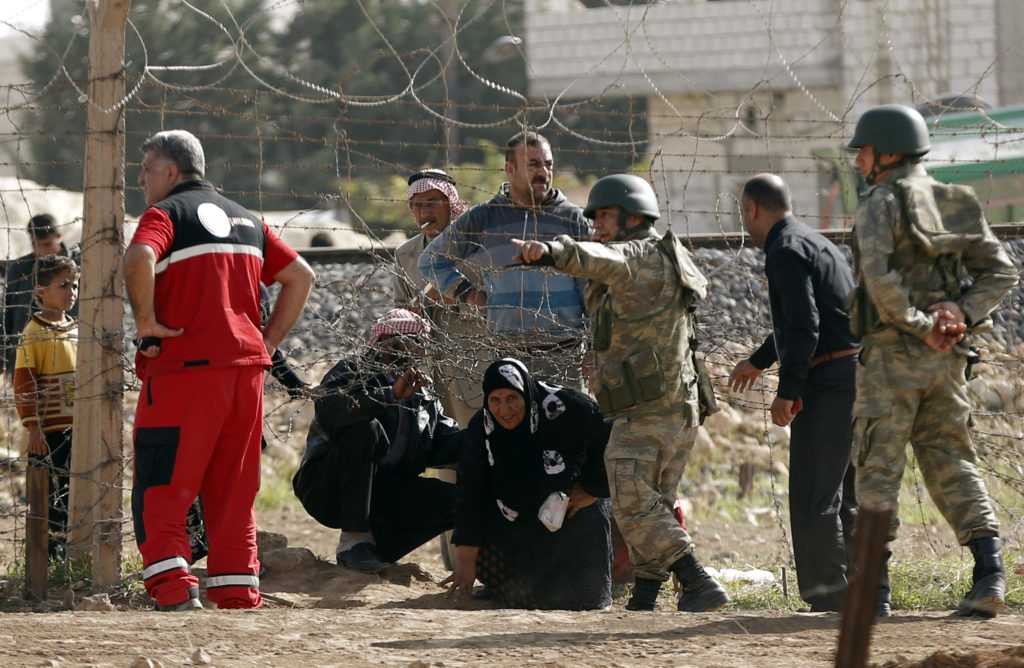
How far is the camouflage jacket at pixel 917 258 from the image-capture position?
165 inches

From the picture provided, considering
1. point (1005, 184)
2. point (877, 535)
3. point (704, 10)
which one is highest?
point (704, 10)

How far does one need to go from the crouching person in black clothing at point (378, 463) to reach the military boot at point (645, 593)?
4.17 feet

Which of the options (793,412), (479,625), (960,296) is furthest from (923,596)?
(479,625)

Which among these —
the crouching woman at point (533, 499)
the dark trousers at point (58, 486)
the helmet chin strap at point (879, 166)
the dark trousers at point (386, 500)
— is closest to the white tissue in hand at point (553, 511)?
the crouching woman at point (533, 499)

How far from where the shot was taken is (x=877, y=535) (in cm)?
205

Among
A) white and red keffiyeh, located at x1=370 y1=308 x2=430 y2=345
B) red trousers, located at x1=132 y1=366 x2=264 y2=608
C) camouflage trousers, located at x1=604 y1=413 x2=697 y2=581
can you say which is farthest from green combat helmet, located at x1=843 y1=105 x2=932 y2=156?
red trousers, located at x1=132 y1=366 x2=264 y2=608

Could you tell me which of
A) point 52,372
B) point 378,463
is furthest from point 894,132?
point 52,372

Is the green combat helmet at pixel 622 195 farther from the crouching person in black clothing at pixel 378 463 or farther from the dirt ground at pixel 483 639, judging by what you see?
the crouching person in black clothing at pixel 378 463

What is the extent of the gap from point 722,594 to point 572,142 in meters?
25.0

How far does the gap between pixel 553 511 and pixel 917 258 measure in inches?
71.0

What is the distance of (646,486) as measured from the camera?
4.69 metres

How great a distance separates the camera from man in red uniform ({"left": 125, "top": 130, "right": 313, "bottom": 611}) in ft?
15.5

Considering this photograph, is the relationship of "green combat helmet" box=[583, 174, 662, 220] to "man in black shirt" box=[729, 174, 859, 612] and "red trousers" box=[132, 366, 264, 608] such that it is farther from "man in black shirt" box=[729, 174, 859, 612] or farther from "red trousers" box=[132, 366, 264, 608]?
"red trousers" box=[132, 366, 264, 608]

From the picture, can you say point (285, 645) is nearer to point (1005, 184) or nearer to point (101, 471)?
point (101, 471)
